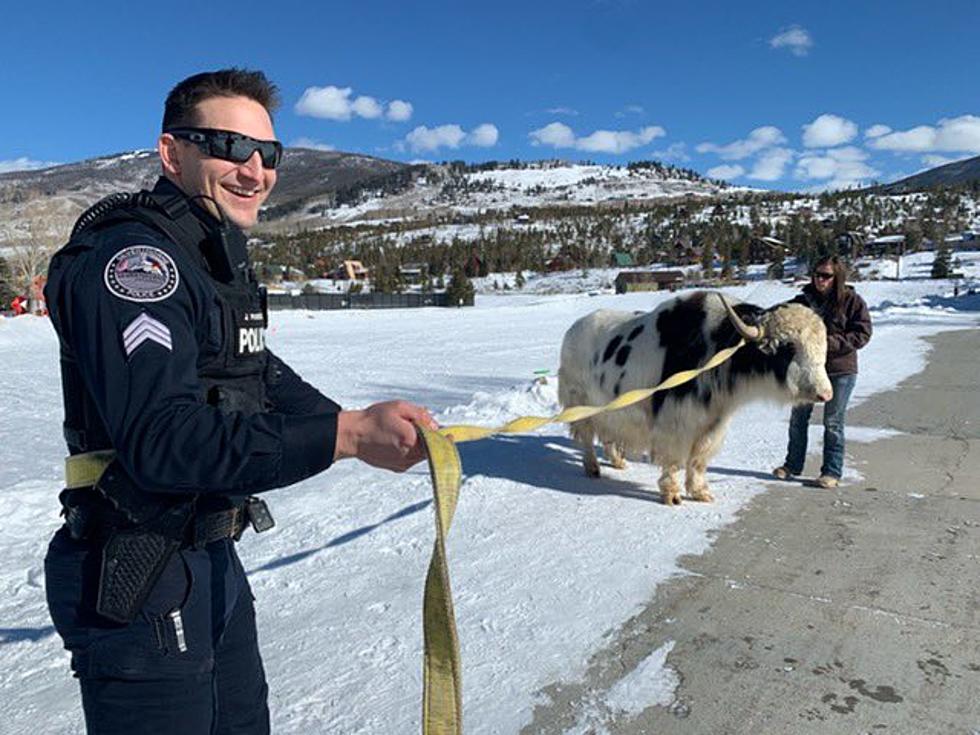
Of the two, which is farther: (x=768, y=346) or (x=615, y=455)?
(x=615, y=455)

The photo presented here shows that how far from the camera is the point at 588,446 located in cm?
655

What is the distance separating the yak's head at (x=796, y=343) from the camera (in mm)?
5586

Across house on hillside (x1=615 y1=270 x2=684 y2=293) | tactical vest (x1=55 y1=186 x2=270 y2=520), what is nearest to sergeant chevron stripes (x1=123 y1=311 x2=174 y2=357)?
tactical vest (x1=55 y1=186 x2=270 y2=520)

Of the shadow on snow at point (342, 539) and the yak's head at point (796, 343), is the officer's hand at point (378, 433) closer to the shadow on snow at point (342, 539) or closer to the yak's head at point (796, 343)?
the shadow on snow at point (342, 539)

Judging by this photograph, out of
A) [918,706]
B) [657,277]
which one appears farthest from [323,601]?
[657,277]

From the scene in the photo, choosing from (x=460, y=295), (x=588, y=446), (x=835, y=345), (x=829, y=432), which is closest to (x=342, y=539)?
(x=588, y=446)

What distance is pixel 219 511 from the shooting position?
181cm

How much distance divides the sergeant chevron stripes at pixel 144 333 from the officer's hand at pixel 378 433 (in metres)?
0.42

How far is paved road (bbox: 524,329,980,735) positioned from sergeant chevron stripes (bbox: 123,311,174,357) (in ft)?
7.65

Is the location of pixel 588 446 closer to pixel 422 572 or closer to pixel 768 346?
pixel 768 346

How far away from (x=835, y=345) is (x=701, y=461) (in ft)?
5.79

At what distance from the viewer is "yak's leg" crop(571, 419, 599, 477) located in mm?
6539

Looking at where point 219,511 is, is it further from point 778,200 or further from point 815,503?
point 778,200

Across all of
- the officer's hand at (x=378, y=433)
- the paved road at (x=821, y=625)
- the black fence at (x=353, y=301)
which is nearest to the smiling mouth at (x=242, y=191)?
the officer's hand at (x=378, y=433)
